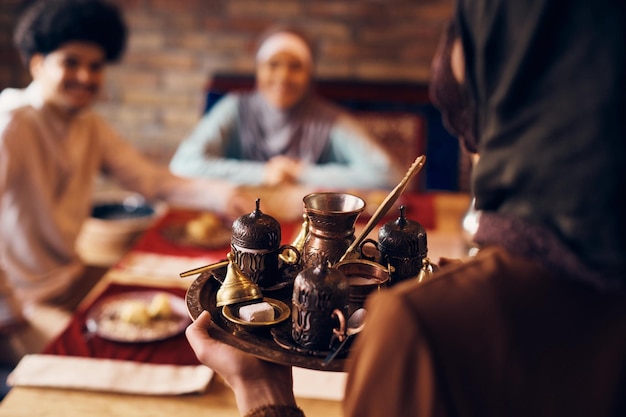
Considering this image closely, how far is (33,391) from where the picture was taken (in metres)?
1.44

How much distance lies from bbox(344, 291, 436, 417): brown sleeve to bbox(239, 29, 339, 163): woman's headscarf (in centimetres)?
262

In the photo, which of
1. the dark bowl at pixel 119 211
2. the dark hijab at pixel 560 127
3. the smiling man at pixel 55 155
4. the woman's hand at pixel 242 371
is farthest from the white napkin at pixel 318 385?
the dark bowl at pixel 119 211

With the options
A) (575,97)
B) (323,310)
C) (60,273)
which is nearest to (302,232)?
(323,310)

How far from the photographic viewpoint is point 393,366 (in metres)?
0.68

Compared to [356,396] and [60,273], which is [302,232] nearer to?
[356,396]

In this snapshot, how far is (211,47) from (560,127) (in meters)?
3.65

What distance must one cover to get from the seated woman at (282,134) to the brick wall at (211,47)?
2.40ft

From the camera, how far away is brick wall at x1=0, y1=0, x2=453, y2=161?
393 centimetres

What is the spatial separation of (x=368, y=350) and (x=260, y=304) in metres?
0.41

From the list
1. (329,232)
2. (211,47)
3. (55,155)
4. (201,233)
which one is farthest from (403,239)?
(211,47)

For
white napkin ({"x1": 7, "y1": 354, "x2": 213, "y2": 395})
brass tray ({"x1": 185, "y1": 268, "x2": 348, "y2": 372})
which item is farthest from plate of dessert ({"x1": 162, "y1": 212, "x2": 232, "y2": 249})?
brass tray ({"x1": 185, "y1": 268, "x2": 348, "y2": 372})

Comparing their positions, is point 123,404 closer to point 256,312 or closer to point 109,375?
point 109,375

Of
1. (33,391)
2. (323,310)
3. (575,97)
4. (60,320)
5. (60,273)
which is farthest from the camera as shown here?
(60,273)

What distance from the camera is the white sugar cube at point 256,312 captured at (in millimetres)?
1055
